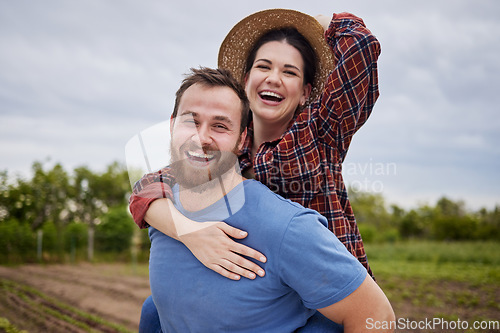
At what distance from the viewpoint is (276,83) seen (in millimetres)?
1964

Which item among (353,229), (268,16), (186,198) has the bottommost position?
(353,229)

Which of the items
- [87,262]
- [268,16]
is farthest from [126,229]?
[268,16]

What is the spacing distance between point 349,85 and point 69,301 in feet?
23.3

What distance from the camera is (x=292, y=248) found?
123cm

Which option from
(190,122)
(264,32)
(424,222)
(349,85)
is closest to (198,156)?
(190,122)

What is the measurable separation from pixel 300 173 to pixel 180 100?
0.62m

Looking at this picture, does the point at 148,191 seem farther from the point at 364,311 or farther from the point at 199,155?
the point at 364,311

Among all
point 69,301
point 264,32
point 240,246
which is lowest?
point 69,301

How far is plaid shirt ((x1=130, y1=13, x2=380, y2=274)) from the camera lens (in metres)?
1.73

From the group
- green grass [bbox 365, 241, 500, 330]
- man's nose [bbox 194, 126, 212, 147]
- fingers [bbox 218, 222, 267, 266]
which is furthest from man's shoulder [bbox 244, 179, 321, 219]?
green grass [bbox 365, 241, 500, 330]

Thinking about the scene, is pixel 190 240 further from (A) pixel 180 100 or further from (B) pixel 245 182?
(A) pixel 180 100

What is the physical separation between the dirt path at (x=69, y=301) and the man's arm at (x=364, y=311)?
455 centimetres

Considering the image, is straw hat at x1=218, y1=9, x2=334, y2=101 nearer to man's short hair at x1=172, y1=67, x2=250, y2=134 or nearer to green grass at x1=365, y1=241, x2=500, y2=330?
man's short hair at x1=172, y1=67, x2=250, y2=134

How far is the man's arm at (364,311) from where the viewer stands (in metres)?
1.23
